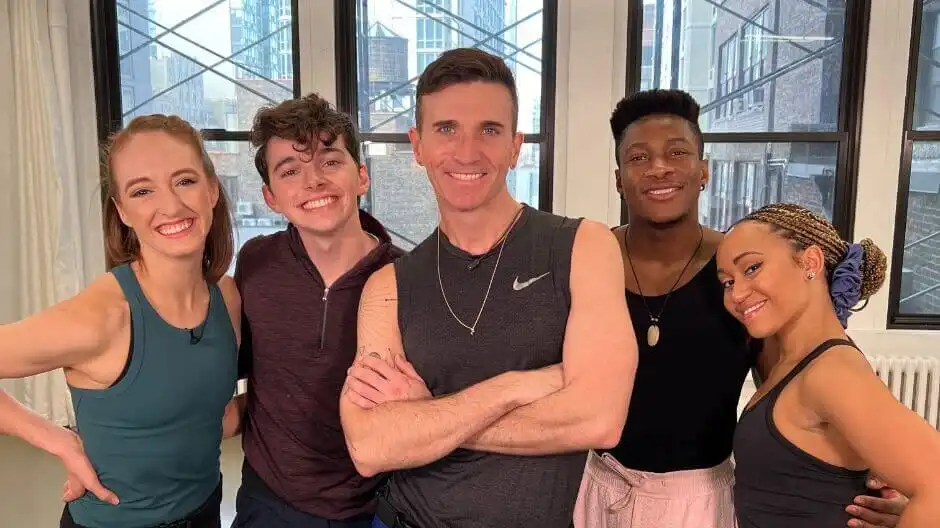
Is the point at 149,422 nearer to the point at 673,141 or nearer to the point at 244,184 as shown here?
the point at 673,141

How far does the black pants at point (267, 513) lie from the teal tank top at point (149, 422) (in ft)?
0.48

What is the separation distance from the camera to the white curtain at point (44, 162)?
3350mm

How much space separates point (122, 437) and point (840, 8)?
13.2 feet

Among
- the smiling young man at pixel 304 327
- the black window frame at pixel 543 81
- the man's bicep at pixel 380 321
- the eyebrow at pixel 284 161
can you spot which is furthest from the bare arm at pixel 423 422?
the black window frame at pixel 543 81

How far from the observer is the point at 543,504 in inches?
48.5

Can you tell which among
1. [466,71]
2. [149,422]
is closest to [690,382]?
[466,71]

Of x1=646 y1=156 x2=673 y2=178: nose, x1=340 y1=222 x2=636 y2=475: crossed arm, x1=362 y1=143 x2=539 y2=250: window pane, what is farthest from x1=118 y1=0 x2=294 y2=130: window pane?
x1=340 y1=222 x2=636 y2=475: crossed arm

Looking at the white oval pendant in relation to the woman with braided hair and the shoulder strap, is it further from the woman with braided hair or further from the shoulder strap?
the shoulder strap

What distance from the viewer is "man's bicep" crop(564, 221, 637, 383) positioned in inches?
47.5

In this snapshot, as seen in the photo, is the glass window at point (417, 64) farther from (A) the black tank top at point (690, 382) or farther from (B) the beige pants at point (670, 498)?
(B) the beige pants at point (670, 498)

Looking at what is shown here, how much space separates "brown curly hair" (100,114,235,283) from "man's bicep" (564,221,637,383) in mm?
922

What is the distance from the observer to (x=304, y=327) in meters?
1.55

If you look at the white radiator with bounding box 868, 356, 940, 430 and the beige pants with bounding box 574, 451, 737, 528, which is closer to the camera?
the beige pants with bounding box 574, 451, 737, 528

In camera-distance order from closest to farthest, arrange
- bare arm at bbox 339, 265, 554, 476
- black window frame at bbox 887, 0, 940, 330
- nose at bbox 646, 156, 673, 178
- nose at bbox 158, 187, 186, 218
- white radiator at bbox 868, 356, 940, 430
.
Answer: bare arm at bbox 339, 265, 554, 476 < nose at bbox 158, 187, 186, 218 < nose at bbox 646, 156, 673, 178 < white radiator at bbox 868, 356, 940, 430 < black window frame at bbox 887, 0, 940, 330
